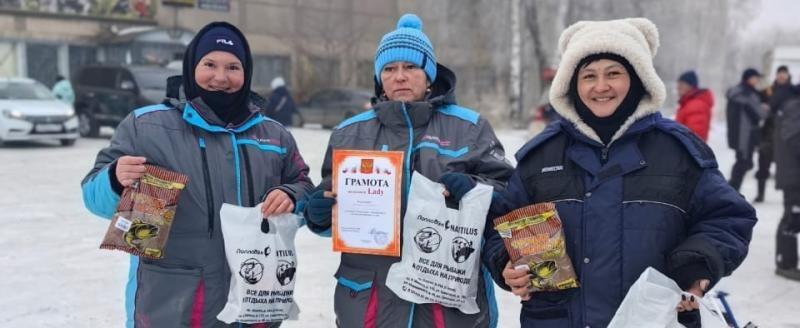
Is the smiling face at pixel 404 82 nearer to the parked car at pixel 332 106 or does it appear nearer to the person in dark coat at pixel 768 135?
the person in dark coat at pixel 768 135

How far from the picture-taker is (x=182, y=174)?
239 cm

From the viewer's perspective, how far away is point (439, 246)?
240cm

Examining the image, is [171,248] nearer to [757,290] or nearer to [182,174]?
[182,174]

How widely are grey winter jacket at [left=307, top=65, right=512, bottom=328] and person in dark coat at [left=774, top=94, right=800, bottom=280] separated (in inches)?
161

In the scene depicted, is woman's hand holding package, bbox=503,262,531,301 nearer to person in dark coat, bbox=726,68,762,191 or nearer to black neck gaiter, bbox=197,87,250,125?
black neck gaiter, bbox=197,87,250,125

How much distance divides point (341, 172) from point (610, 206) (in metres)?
0.94

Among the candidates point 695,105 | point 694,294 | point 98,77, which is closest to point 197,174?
point 694,294

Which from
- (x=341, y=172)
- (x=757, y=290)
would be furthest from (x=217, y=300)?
(x=757, y=290)

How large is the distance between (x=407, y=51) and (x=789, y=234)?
4688mm

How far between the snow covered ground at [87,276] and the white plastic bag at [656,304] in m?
2.58

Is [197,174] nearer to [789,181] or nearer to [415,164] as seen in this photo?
[415,164]

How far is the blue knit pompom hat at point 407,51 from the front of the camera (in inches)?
104

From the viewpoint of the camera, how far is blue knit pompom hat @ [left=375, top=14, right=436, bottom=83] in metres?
2.63

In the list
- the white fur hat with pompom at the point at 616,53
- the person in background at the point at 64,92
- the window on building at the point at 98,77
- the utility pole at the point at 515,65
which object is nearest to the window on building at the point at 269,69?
the utility pole at the point at 515,65
